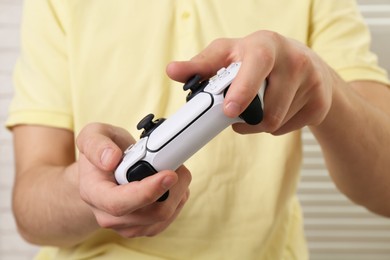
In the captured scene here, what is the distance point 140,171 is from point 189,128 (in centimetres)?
5

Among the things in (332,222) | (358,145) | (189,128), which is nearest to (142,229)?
(189,128)

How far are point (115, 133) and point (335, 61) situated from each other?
0.34m

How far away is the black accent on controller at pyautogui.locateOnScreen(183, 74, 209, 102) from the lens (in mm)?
475

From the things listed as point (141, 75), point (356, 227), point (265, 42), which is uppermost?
point (265, 42)

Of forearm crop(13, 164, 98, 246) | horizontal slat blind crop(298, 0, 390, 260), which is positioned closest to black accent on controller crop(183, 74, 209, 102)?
forearm crop(13, 164, 98, 246)

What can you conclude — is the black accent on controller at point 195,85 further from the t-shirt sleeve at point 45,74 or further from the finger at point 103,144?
the t-shirt sleeve at point 45,74

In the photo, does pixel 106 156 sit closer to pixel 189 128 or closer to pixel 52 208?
pixel 189 128

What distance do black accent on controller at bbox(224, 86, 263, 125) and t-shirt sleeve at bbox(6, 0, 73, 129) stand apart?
0.41m

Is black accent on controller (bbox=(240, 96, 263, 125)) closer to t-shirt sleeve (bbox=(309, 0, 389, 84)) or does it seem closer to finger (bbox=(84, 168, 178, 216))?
finger (bbox=(84, 168, 178, 216))

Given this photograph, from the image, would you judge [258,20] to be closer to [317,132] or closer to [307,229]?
[317,132]

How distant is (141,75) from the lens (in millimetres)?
783

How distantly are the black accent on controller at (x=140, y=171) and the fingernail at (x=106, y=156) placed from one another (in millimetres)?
25

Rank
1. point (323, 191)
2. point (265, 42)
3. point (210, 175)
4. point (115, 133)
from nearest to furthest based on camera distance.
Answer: point (265, 42) → point (115, 133) → point (210, 175) → point (323, 191)

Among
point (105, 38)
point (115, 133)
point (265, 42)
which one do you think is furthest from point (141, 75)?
point (265, 42)
